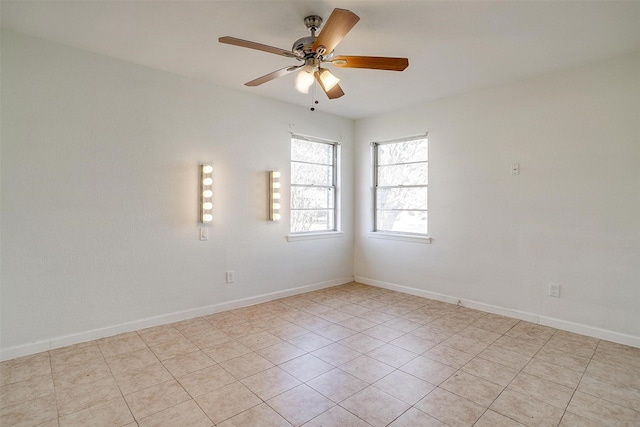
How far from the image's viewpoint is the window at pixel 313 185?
459 cm

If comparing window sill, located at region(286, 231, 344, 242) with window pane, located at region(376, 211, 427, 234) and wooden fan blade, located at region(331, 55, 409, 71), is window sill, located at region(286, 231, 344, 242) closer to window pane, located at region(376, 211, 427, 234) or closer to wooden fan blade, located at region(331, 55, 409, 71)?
window pane, located at region(376, 211, 427, 234)

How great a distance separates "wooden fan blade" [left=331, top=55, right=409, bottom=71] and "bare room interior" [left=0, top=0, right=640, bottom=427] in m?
0.02

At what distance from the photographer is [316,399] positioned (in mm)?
2137

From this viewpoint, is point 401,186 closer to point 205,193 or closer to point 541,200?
point 541,200

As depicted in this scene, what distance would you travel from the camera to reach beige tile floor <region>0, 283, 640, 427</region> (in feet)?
6.47

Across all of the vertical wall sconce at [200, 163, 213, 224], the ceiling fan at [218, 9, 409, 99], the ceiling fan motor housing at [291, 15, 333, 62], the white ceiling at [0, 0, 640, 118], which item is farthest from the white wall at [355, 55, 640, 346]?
the vertical wall sconce at [200, 163, 213, 224]

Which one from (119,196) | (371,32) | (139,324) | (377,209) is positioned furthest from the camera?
(377,209)

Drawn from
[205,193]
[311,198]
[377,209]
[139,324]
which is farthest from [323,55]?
[377,209]

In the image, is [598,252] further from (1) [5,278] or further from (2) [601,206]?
(1) [5,278]

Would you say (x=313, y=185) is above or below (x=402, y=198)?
above

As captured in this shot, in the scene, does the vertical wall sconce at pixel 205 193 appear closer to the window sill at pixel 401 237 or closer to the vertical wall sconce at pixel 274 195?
the vertical wall sconce at pixel 274 195

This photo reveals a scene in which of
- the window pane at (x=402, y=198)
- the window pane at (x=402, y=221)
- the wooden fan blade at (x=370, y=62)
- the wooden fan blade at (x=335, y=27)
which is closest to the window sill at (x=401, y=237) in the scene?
the window pane at (x=402, y=221)

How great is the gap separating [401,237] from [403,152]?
117 cm

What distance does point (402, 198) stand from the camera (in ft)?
15.6
